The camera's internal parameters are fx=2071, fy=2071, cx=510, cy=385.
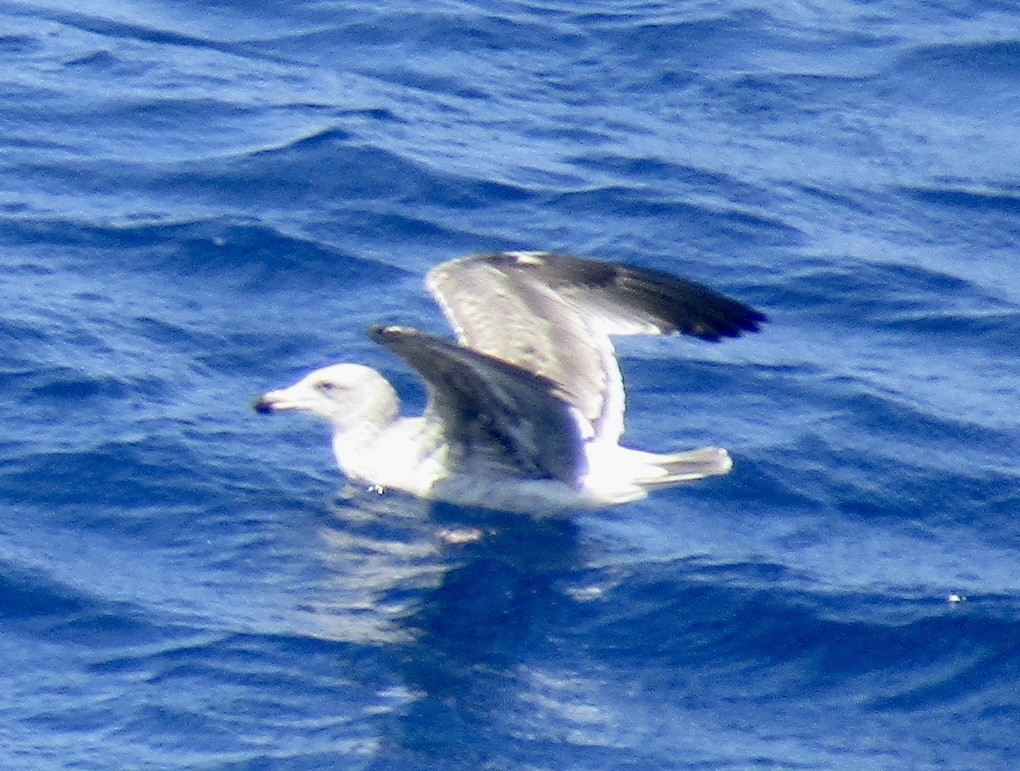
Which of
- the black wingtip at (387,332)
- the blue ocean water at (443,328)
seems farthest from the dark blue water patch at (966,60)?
the black wingtip at (387,332)

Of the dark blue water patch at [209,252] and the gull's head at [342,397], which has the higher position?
the dark blue water patch at [209,252]

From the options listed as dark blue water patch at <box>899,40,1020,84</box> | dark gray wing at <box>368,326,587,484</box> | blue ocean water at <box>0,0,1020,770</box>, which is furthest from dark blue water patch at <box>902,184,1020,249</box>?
dark gray wing at <box>368,326,587,484</box>

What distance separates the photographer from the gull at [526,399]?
8773mm

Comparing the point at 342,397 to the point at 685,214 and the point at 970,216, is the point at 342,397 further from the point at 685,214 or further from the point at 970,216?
the point at 970,216

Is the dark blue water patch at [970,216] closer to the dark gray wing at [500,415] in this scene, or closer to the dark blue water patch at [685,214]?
the dark blue water patch at [685,214]

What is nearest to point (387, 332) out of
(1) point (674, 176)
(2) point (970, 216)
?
(1) point (674, 176)

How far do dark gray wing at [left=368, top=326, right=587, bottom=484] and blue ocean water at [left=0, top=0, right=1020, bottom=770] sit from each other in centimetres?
31

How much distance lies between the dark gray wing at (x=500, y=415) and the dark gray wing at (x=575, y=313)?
258 millimetres

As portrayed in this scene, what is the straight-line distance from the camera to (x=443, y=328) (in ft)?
36.0

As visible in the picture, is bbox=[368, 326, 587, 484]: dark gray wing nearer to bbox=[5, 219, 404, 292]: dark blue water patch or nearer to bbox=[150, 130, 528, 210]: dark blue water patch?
bbox=[5, 219, 404, 292]: dark blue water patch

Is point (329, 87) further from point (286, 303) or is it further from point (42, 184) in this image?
point (286, 303)

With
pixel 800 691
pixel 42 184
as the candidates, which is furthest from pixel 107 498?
pixel 42 184

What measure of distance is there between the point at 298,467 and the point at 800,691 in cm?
296

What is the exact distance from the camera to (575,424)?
8773mm
